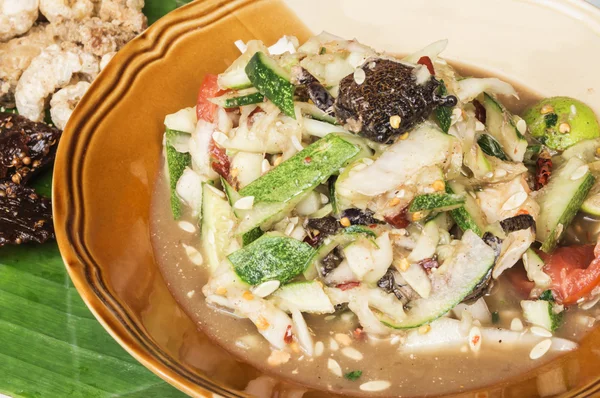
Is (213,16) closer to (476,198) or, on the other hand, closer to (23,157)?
(23,157)

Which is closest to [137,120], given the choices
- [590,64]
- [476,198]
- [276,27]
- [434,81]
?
[276,27]

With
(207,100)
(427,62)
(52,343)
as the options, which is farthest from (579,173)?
(52,343)

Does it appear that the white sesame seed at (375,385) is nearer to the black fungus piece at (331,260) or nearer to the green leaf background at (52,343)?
the black fungus piece at (331,260)

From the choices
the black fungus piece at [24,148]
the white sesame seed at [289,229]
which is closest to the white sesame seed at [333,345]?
the white sesame seed at [289,229]

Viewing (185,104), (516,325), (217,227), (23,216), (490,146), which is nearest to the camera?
(516,325)

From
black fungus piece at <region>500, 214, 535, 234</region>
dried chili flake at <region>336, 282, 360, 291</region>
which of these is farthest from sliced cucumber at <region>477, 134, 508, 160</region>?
dried chili flake at <region>336, 282, 360, 291</region>

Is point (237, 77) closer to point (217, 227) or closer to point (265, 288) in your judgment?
point (217, 227)
